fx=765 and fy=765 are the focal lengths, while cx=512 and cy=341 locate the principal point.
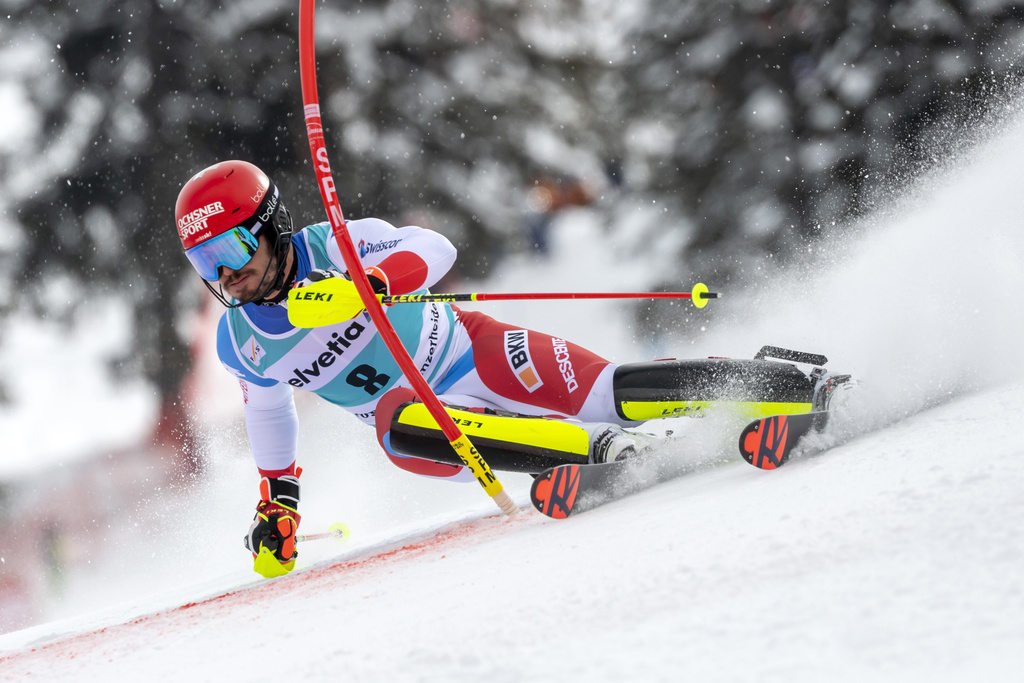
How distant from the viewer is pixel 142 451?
11.6 metres

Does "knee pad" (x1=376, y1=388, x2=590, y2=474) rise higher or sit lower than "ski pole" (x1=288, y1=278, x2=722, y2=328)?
lower

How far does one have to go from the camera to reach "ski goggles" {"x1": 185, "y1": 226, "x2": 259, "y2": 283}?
7.59 feet

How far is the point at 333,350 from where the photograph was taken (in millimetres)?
2604

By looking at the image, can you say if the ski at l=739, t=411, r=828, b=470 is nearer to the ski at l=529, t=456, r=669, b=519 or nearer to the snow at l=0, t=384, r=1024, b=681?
the snow at l=0, t=384, r=1024, b=681

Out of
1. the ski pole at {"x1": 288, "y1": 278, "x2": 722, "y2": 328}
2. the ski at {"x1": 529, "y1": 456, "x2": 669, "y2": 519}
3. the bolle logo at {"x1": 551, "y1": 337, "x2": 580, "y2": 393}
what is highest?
the ski pole at {"x1": 288, "y1": 278, "x2": 722, "y2": 328}

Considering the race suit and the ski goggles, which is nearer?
the ski goggles

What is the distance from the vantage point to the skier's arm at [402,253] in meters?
2.33

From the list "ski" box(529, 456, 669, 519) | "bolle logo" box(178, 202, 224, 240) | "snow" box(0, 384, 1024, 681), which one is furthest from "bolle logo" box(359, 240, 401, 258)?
"snow" box(0, 384, 1024, 681)

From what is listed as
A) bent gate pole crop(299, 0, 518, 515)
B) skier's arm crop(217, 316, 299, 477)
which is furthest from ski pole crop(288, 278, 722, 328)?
skier's arm crop(217, 316, 299, 477)

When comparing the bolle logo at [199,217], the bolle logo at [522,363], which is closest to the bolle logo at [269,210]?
the bolle logo at [199,217]

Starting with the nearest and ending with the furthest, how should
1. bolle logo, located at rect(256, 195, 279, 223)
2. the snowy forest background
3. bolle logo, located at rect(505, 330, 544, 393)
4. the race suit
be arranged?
bolle logo, located at rect(256, 195, 279, 223) < the race suit < bolle logo, located at rect(505, 330, 544, 393) < the snowy forest background

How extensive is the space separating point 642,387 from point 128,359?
377 inches

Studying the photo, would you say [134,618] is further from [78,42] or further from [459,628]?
[78,42]

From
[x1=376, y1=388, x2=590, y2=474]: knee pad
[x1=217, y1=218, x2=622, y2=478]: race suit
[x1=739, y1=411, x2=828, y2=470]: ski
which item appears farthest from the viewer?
[x1=217, y1=218, x2=622, y2=478]: race suit
